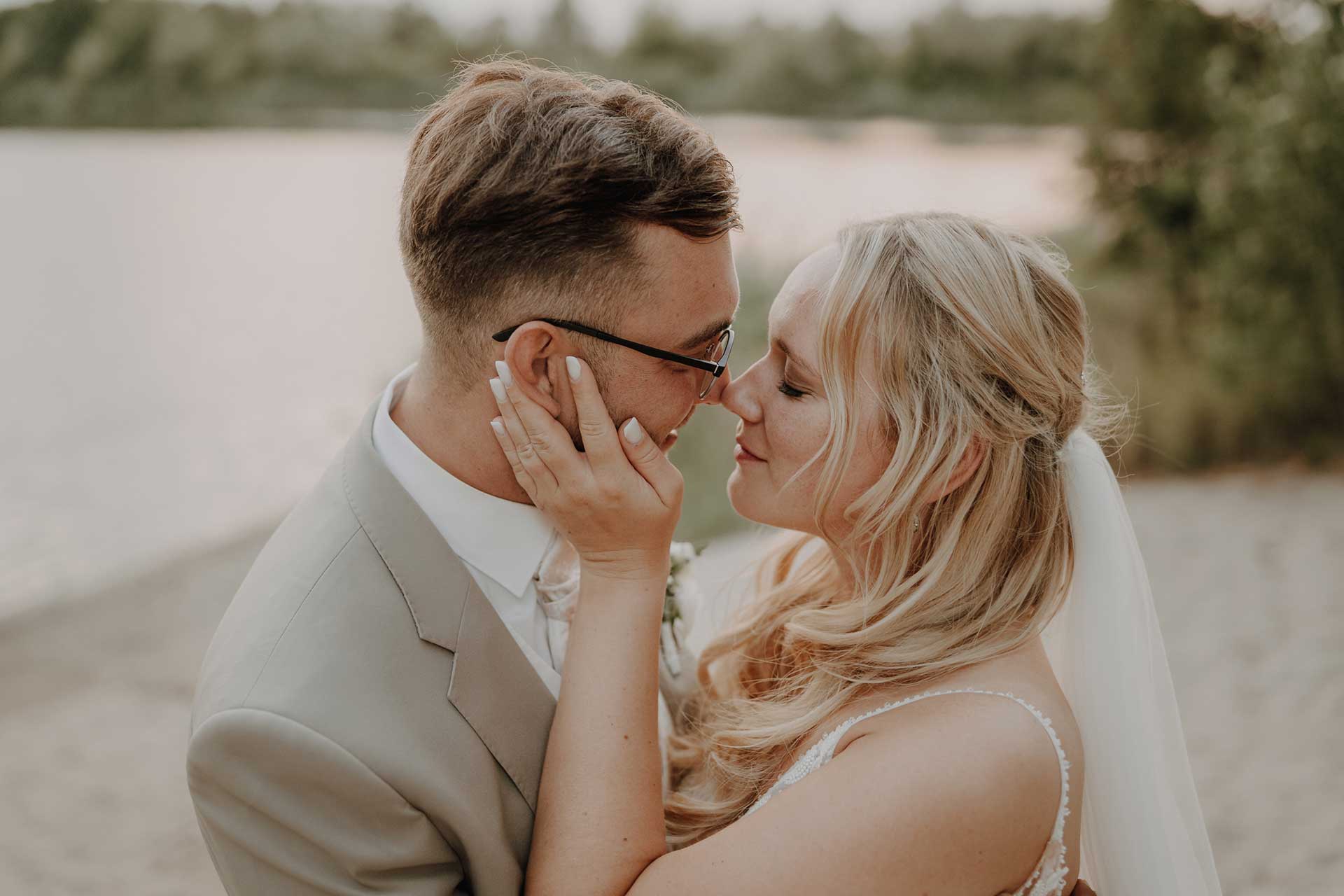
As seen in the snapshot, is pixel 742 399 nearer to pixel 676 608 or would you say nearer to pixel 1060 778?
pixel 676 608

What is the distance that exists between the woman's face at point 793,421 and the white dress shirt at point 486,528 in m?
0.55

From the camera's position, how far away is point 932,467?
7.66ft

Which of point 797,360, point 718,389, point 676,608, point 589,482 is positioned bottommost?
point 676,608

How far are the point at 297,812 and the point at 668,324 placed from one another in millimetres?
1211

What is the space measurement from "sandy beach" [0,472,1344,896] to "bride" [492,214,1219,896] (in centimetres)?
311

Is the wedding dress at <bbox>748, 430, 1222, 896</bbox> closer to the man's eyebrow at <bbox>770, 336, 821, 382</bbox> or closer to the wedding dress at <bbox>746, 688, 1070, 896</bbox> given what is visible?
the wedding dress at <bbox>746, 688, 1070, 896</bbox>

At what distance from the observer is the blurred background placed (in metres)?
6.61

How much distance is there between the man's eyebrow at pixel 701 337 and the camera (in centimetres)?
231

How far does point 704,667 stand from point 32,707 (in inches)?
261

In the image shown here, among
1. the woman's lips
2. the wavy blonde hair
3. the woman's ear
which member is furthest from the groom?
the woman's ear

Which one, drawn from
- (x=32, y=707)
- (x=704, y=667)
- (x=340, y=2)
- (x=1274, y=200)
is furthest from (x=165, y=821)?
(x=340, y=2)

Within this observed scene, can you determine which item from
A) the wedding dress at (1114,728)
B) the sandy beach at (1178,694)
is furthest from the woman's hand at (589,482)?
the sandy beach at (1178,694)

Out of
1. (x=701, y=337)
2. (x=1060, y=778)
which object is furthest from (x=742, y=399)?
(x=1060, y=778)

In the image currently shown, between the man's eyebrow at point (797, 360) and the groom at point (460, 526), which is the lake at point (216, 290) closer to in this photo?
the man's eyebrow at point (797, 360)
